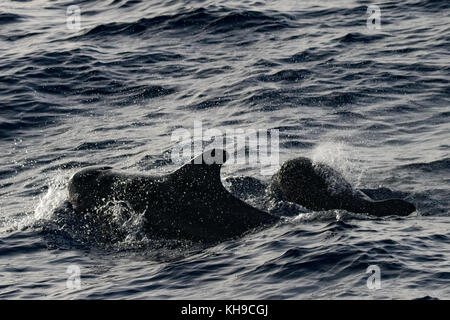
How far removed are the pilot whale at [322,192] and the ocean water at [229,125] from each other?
1.31 feet

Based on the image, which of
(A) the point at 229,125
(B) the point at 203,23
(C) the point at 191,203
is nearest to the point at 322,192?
(C) the point at 191,203

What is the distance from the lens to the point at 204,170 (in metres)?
15.2

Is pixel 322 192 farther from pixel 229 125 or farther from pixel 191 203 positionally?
pixel 229 125

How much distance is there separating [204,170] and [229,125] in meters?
8.19

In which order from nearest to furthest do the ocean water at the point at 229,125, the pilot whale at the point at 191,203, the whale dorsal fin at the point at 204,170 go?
1. the ocean water at the point at 229,125
2. the whale dorsal fin at the point at 204,170
3. the pilot whale at the point at 191,203

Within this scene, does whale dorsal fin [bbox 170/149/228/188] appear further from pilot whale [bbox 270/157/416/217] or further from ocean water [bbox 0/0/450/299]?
pilot whale [bbox 270/157/416/217]

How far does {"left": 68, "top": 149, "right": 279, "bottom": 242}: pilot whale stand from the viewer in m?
15.2

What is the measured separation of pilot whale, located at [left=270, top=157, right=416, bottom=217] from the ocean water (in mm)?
399

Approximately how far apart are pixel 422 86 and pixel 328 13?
8.34 meters

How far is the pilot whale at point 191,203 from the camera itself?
1524 cm

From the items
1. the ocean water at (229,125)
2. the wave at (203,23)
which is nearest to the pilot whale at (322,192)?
the ocean water at (229,125)

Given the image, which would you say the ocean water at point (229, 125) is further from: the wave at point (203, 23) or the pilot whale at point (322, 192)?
the pilot whale at point (322, 192)

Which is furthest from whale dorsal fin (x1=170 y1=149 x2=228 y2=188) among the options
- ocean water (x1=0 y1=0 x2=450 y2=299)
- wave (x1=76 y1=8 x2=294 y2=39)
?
wave (x1=76 y1=8 x2=294 y2=39)

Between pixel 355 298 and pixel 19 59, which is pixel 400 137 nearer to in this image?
pixel 355 298
